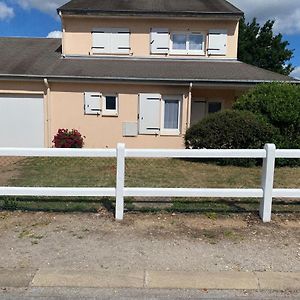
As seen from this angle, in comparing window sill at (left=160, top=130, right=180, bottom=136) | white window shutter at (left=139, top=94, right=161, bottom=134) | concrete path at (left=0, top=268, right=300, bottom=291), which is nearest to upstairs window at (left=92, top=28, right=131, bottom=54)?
white window shutter at (left=139, top=94, right=161, bottom=134)

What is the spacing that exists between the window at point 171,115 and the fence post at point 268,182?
9.08 metres

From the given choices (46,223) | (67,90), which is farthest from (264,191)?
(67,90)

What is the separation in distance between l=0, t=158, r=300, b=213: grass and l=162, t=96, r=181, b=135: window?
3.48 m

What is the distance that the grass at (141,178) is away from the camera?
5.80 meters

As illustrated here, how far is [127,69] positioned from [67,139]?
3.70m

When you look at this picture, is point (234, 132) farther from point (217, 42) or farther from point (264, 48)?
point (264, 48)

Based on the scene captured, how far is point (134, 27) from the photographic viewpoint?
51.1ft

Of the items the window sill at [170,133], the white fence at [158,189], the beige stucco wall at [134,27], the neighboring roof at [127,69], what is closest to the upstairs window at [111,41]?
the beige stucco wall at [134,27]

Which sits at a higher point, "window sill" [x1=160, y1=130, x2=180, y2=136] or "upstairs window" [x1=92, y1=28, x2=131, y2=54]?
"upstairs window" [x1=92, y1=28, x2=131, y2=54]

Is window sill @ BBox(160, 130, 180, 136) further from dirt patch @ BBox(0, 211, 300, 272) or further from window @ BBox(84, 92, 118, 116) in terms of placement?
dirt patch @ BBox(0, 211, 300, 272)

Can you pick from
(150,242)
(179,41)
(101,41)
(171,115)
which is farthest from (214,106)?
(150,242)

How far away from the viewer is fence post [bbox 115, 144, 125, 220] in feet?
16.4

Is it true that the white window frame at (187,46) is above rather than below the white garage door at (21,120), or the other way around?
above

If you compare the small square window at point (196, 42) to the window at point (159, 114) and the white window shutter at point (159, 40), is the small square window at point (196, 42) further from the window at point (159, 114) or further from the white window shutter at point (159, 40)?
the window at point (159, 114)
